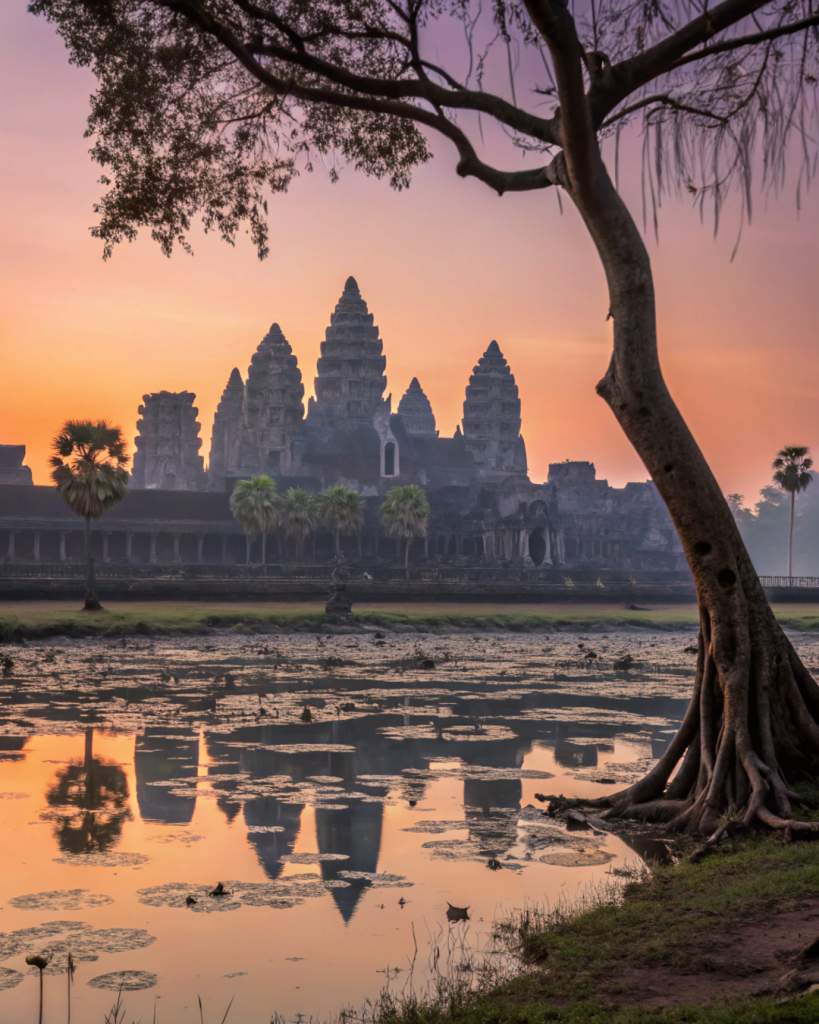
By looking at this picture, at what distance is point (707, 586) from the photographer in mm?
9641

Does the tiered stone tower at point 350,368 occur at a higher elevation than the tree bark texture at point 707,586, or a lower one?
higher

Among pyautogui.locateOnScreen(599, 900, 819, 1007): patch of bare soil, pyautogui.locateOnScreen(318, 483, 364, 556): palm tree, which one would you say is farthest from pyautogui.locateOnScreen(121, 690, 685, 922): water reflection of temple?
pyautogui.locateOnScreen(318, 483, 364, 556): palm tree

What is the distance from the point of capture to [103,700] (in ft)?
59.4

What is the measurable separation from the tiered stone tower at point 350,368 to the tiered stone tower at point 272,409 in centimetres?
234

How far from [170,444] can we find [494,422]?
31.6 m

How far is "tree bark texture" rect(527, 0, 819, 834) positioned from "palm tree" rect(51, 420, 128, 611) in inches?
1177

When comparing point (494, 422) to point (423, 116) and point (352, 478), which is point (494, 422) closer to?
point (352, 478)

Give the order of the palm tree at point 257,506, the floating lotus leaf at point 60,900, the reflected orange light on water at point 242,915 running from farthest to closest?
the palm tree at point 257,506
the floating lotus leaf at point 60,900
the reflected orange light on water at point 242,915

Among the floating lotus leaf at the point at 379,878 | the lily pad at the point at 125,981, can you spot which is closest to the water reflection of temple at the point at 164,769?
the floating lotus leaf at the point at 379,878

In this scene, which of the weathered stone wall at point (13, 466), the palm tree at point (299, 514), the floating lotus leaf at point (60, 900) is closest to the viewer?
the floating lotus leaf at point (60, 900)

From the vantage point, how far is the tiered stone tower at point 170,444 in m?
107

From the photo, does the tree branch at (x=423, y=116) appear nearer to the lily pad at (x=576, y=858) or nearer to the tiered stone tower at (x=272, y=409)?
the lily pad at (x=576, y=858)

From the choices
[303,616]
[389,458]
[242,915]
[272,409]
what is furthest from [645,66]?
Result: [272,409]

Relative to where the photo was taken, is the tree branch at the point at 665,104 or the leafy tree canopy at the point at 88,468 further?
the leafy tree canopy at the point at 88,468
